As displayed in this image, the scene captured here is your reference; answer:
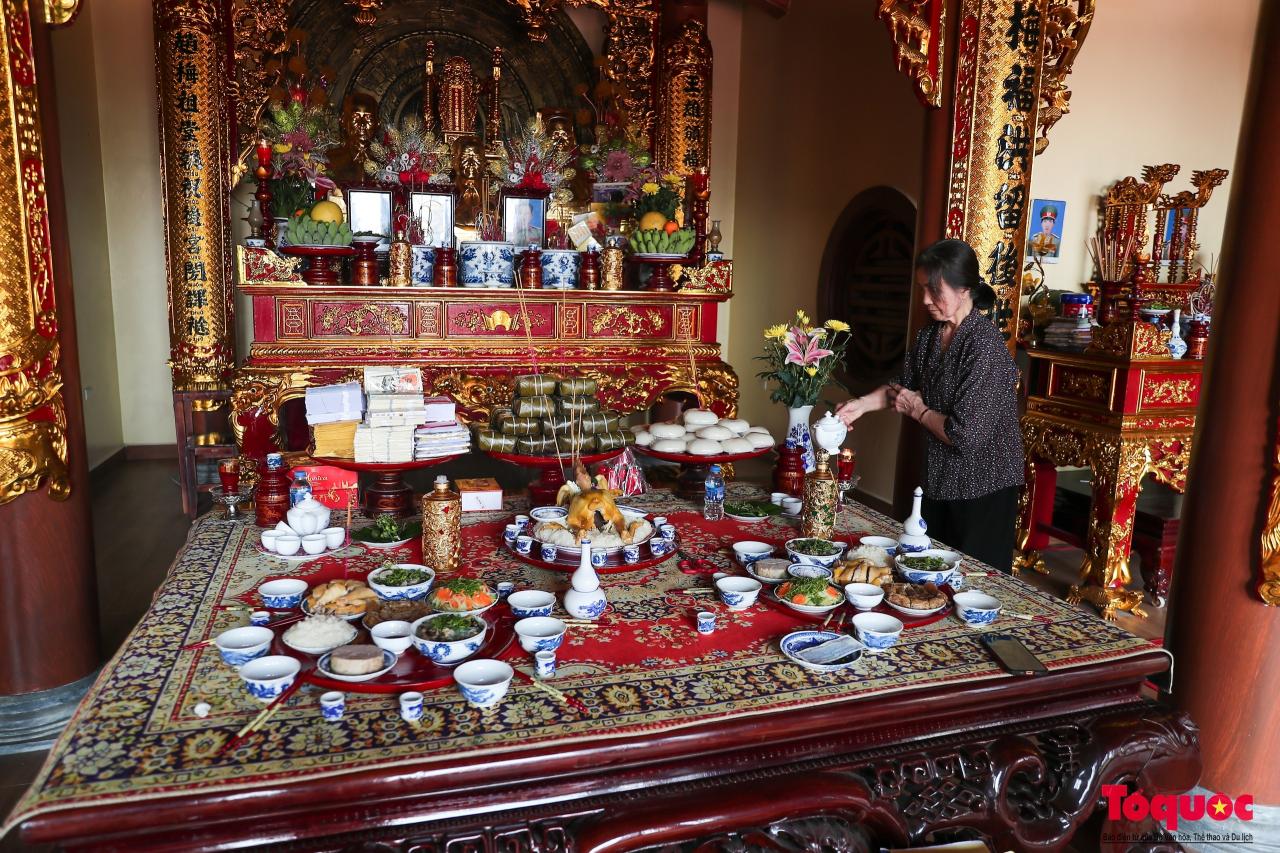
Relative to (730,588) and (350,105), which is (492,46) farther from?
(730,588)

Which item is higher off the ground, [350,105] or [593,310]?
[350,105]

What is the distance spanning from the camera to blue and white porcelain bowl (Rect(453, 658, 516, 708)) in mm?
1379

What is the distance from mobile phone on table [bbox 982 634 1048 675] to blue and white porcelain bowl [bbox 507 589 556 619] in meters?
0.86

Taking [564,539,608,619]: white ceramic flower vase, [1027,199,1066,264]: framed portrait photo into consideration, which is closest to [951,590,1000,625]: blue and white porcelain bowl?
[564,539,608,619]: white ceramic flower vase

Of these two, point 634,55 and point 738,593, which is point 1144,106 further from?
point 738,593

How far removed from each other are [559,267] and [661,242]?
1.75 ft

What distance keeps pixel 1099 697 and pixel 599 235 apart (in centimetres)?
364

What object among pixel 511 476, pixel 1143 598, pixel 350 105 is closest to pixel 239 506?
pixel 511 476

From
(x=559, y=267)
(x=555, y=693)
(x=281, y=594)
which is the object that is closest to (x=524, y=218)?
(x=559, y=267)

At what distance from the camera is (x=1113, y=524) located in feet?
12.0

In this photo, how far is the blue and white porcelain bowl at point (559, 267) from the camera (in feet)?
14.5

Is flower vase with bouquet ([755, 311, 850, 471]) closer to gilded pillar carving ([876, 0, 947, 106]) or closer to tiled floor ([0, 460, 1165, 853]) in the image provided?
gilded pillar carving ([876, 0, 947, 106])

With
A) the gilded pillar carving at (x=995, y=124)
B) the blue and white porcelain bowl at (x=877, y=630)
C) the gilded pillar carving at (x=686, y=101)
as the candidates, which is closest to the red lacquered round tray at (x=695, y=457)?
the blue and white porcelain bowl at (x=877, y=630)

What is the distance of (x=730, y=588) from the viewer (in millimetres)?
1854
